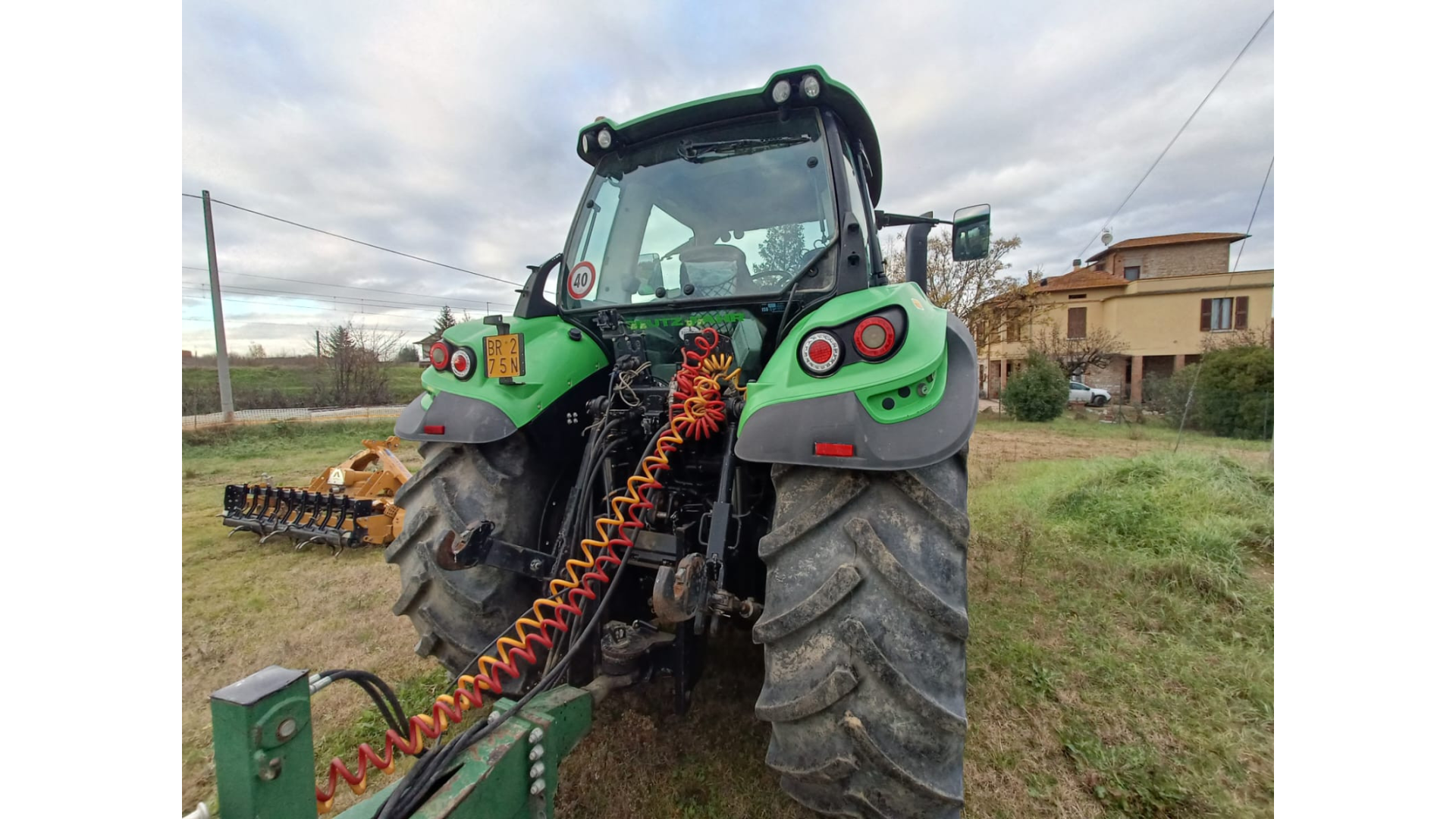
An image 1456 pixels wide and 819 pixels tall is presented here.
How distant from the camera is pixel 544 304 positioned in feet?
8.77

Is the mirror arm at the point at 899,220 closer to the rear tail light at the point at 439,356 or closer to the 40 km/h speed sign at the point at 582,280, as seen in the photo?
the 40 km/h speed sign at the point at 582,280

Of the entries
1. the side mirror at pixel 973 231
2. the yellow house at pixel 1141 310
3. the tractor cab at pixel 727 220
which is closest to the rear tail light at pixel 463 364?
the tractor cab at pixel 727 220

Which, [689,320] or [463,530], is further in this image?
[689,320]

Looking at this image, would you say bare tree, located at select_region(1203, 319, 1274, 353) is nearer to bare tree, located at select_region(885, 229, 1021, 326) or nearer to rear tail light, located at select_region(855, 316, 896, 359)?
bare tree, located at select_region(885, 229, 1021, 326)

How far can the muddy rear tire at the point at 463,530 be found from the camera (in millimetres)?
1953

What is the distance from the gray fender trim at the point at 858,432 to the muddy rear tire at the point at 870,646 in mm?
100

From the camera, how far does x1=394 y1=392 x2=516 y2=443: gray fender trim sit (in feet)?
6.48

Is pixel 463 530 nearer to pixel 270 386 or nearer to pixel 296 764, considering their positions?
pixel 296 764

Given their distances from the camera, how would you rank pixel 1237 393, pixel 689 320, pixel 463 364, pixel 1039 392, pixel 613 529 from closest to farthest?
pixel 613 529 → pixel 463 364 → pixel 689 320 → pixel 1237 393 → pixel 1039 392

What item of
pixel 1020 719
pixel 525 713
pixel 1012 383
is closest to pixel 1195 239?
pixel 1012 383

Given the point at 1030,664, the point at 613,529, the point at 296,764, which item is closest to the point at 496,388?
the point at 613,529

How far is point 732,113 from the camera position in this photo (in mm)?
2314

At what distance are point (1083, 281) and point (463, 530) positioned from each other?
31748 millimetres

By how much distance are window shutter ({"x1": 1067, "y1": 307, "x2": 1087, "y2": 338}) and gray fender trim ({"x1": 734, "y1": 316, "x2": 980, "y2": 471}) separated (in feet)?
96.2
